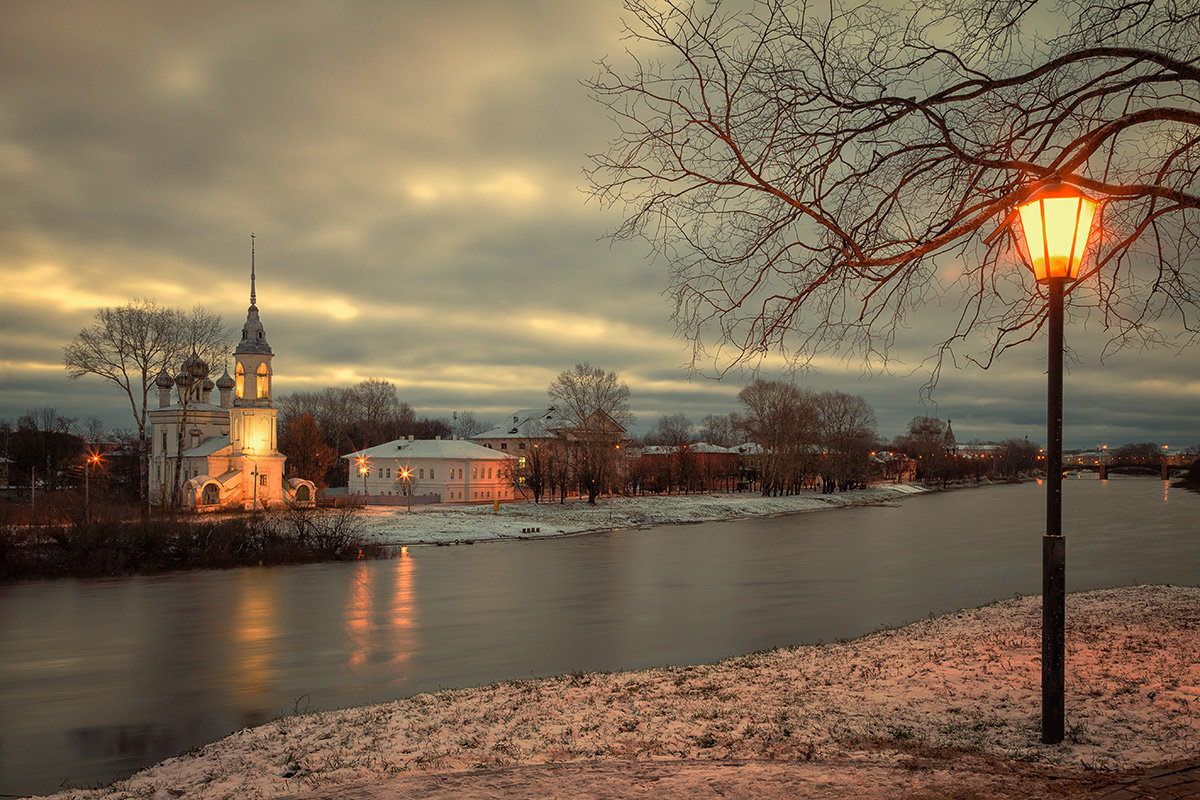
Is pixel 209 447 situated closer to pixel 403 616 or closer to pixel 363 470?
pixel 363 470

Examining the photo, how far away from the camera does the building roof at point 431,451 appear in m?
66.5

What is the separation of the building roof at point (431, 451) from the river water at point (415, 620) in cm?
2982

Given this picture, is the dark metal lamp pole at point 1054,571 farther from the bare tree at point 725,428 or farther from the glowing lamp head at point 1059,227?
the bare tree at point 725,428

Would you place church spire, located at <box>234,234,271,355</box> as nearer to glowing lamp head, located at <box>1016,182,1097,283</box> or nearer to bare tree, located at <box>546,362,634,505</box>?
bare tree, located at <box>546,362,634,505</box>

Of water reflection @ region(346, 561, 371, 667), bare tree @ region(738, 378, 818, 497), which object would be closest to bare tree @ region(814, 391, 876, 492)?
bare tree @ region(738, 378, 818, 497)

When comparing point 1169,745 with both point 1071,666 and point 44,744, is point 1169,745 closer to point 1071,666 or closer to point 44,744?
point 1071,666

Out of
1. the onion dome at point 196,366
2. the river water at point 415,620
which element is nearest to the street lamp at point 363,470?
the onion dome at point 196,366

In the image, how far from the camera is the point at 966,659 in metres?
8.62

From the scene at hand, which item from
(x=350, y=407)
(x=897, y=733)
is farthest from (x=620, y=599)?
(x=350, y=407)

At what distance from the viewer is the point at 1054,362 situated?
234 inches

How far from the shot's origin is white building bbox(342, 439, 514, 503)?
66.0m

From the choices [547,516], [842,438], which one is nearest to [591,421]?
[547,516]

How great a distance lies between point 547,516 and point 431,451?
18.2m

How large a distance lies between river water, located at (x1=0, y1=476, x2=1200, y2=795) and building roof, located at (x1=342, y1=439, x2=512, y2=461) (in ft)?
97.8
